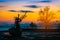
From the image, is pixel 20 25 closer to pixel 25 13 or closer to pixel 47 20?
pixel 25 13

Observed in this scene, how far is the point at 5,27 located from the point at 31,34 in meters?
0.49

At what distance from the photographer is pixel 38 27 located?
3014 millimetres

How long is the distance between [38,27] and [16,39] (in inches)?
17.4

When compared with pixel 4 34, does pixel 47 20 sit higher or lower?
higher

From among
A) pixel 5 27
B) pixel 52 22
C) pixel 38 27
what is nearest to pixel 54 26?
pixel 52 22

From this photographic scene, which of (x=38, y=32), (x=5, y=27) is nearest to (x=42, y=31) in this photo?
(x=38, y=32)

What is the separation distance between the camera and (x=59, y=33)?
10.0 ft

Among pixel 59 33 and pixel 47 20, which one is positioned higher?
pixel 47 20

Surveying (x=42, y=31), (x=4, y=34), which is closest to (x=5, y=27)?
(x=4, y=34)

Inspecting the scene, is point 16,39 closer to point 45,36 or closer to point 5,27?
point 5,27

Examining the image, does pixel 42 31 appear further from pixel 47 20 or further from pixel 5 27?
pixel 5 27

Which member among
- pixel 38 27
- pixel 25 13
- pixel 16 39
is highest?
pixel 25 13

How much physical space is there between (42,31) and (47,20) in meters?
0.22

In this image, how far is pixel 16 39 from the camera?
117 inches
